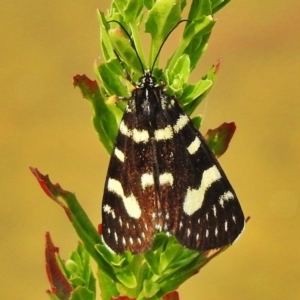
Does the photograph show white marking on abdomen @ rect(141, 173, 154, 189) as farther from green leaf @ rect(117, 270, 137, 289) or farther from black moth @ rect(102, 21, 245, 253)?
green leaf @ rect(117, 270, 137, 289)

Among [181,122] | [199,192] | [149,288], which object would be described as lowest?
[149,288]

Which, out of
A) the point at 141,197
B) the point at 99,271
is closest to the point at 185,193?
the point at 141,197

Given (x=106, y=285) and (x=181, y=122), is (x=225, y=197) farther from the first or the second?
(x=106, y=285)

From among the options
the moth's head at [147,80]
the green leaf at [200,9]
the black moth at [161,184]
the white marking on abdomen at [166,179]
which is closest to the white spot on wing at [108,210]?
the black moth at [161,184]

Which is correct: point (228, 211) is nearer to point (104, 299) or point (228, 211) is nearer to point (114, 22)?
point (104, 299)

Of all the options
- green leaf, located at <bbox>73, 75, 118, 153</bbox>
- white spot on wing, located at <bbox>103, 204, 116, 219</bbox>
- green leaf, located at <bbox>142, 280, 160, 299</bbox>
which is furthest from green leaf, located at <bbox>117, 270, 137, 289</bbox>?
green leaf, located at <bbox>73, 75, 118, 153</bbox>

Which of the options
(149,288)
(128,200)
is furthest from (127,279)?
Result: (128,200)
